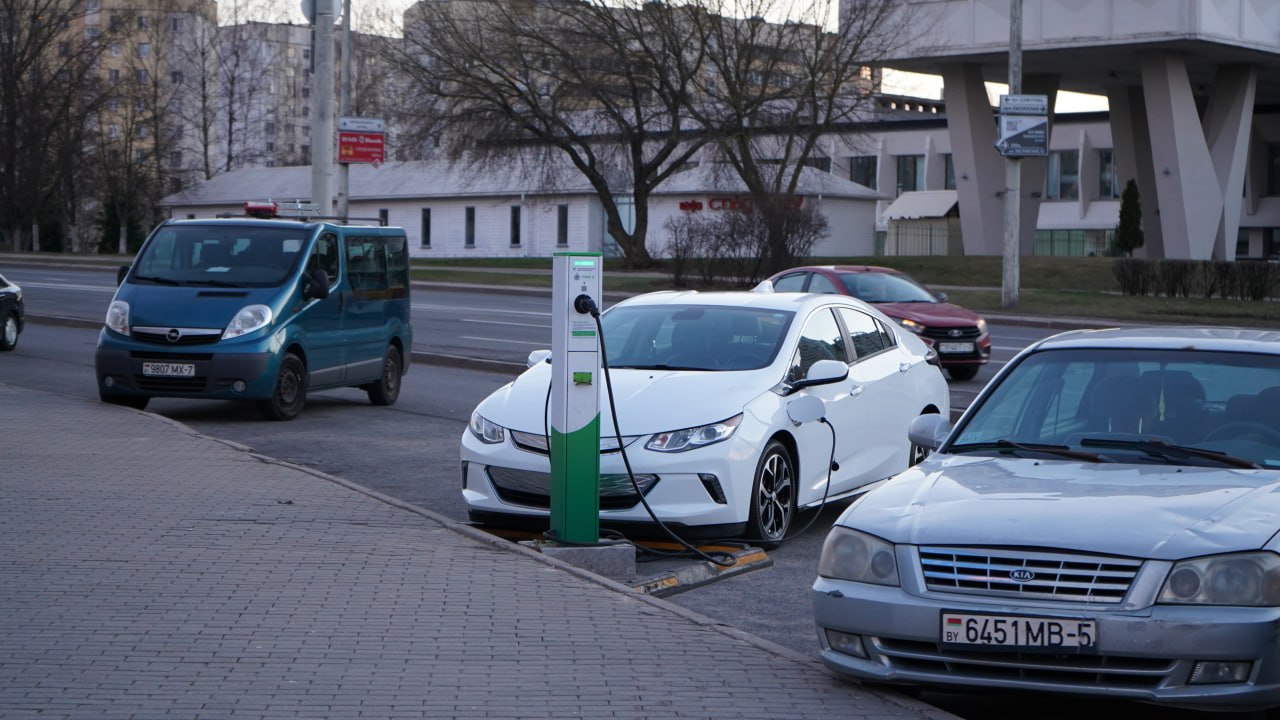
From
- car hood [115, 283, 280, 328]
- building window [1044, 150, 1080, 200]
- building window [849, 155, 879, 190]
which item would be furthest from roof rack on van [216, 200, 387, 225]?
building window [849, 155, 879, 190]

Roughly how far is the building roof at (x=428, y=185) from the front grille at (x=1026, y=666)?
155 feet

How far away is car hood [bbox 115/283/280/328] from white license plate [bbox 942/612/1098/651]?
10139 millimetres

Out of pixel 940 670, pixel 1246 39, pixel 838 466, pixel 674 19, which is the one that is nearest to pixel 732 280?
pixel 674 19

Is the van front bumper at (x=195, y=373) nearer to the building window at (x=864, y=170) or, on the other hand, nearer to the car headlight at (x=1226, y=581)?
the car headlight at (x=1226, y=581)

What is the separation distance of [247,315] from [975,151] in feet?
131

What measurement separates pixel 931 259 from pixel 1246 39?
38.2 feet

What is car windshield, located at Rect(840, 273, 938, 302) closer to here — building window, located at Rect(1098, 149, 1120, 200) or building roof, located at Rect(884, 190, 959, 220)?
building roof, located at Rect(884, 190, 959, 220)

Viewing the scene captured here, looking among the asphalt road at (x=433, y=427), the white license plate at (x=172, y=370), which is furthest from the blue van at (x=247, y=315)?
the asphalt road at (x=433, y=427)

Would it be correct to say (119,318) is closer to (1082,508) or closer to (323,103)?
(323,103)

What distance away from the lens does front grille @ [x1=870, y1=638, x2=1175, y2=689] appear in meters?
4.99

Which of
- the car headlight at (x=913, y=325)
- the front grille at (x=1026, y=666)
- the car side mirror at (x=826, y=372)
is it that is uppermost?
the car side mirror at (x=826, y=372)

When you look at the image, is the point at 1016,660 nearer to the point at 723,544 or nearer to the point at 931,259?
the point at 723,544

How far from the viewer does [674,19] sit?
153 ft

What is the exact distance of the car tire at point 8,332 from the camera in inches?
869
